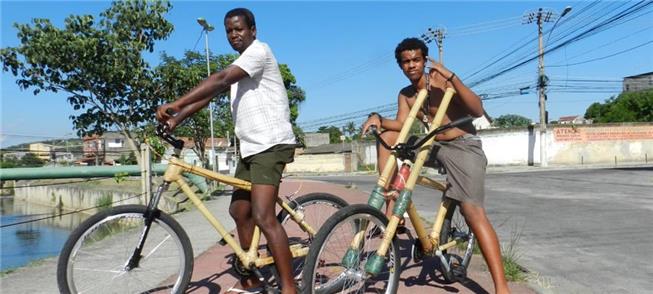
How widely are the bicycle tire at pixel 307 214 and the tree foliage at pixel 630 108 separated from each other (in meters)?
57.2

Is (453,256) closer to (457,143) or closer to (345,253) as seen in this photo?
(457,143)

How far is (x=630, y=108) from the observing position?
55312mm

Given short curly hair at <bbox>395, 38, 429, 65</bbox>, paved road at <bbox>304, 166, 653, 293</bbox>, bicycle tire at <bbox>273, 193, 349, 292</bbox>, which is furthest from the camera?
paved road at <bbox>304, 166, 653, 293</bbox>

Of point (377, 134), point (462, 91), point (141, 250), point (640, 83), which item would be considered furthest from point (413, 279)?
point (640, 83)

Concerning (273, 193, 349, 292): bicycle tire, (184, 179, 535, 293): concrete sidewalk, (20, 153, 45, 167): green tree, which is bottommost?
(184, 179, 535, 293): concrete sidewalk

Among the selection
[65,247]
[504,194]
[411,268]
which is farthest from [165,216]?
[504,194]

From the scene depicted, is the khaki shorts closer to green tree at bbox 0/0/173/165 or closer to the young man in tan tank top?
the young man in tan tank top

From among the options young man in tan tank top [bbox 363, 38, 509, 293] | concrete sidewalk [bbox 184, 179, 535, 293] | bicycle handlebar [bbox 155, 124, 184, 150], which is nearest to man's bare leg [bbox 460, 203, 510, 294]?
young man in tan tank top [bbox 363, 38, 509, 293]

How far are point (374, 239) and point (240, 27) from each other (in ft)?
4.79

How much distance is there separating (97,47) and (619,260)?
9301mm

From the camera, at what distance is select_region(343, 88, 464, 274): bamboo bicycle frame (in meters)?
2.79

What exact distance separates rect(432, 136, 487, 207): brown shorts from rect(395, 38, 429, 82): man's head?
1.65 ft

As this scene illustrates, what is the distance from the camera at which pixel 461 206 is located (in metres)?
3.22

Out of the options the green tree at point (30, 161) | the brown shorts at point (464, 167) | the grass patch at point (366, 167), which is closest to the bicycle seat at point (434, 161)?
the brown shorts at point (464, 167)
